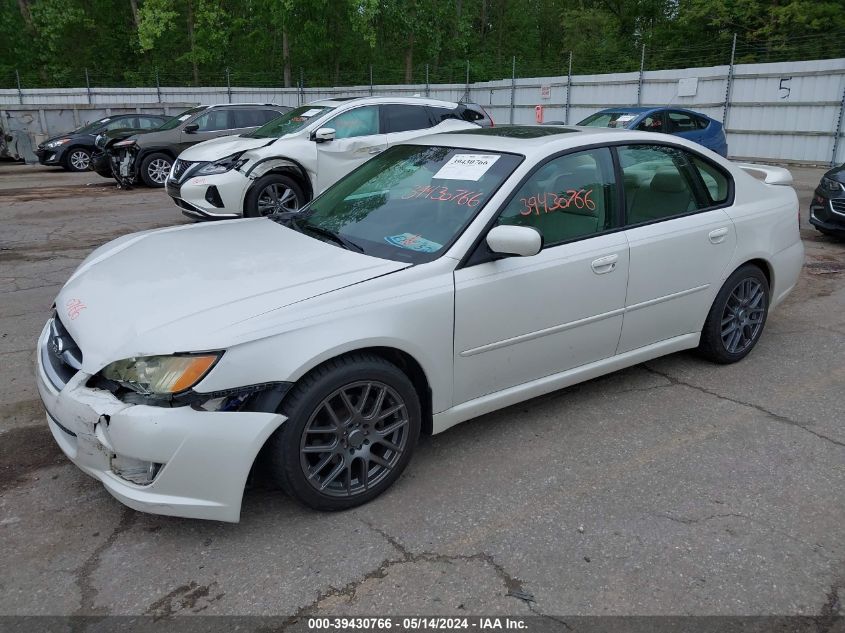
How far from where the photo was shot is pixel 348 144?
9.17 m

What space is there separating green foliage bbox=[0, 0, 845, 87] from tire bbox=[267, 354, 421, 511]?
76.3 ft

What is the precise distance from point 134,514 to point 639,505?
2.28 meters

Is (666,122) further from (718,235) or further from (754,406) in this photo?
(754,406)

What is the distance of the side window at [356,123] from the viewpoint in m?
9.30

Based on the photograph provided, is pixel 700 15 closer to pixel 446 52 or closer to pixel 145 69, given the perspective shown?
pixel 446 52

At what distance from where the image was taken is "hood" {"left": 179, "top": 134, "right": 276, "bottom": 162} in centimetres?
905

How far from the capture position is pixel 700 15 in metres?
30.4

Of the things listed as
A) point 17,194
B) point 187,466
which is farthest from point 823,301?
point 17,194

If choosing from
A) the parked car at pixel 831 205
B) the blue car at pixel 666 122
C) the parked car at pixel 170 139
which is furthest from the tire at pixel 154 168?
the parked car at pixel 831 205

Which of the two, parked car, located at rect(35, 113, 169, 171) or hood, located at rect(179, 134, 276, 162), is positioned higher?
hood, located at rect(179, 134, 276, 162)

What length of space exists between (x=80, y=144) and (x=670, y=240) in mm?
17938

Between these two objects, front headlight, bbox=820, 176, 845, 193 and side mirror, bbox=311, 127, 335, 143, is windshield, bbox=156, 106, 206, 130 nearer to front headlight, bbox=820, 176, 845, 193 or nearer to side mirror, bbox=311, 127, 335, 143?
side mirror, bbox=311, 127, 335, 143

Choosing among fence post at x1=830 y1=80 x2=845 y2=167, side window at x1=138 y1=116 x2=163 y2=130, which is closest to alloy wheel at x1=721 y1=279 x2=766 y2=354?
fence post at x1=830 y1=80 x2=845 y2=167

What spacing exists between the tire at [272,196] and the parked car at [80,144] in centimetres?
1074
